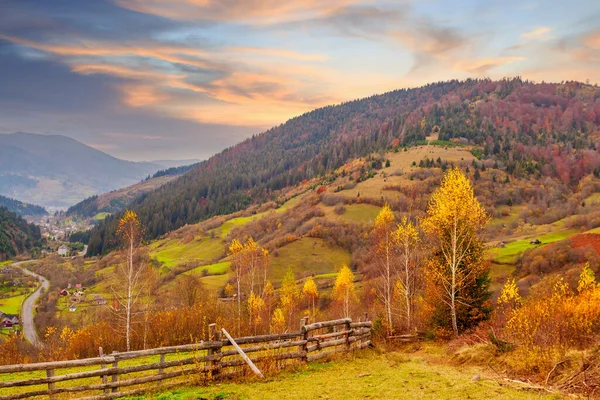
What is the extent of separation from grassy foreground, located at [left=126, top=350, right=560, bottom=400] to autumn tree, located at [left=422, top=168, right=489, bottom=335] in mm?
11178

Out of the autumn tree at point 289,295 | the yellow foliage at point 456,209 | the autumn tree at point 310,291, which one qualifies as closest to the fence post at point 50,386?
the yellow foliage at point 456,209

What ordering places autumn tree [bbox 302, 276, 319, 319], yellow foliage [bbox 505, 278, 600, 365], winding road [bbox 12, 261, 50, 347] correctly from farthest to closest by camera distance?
winding road [bbox 12, 261, 50, 347] < autumn tree [bbox 302, 276, 319, 319] < yellow foliage [bbox 505, 278, 600, 365]

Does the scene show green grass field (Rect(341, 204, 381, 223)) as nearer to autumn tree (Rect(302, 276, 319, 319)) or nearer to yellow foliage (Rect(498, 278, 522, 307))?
autumn tree (Rect(302, 276, 319, 319))

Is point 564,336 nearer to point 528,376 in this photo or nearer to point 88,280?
point 528,376

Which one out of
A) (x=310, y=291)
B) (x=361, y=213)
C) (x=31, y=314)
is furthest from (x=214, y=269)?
(x=361, y=213)

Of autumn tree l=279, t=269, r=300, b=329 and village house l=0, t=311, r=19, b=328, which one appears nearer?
autumn tree l=279, t=269, r=300, b=329

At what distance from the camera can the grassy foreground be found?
12.6m

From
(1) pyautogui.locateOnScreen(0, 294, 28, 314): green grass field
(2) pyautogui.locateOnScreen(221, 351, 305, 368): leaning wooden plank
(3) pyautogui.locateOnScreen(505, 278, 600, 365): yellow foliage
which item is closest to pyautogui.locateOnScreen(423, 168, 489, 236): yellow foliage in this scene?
(3) pyautogui.locateOnScreen(505, 278, 600, 365): yellow foliage

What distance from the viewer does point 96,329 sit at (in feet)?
104

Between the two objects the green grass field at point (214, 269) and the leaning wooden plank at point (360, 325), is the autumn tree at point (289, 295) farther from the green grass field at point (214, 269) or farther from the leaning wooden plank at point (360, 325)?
the leaning wooden plank at point (360, 325)

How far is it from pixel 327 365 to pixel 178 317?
1766 centimetres

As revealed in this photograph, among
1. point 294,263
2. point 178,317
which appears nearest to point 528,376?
point 178,317

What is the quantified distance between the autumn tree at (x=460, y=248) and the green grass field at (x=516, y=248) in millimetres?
75936

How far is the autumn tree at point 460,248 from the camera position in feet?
89.9
